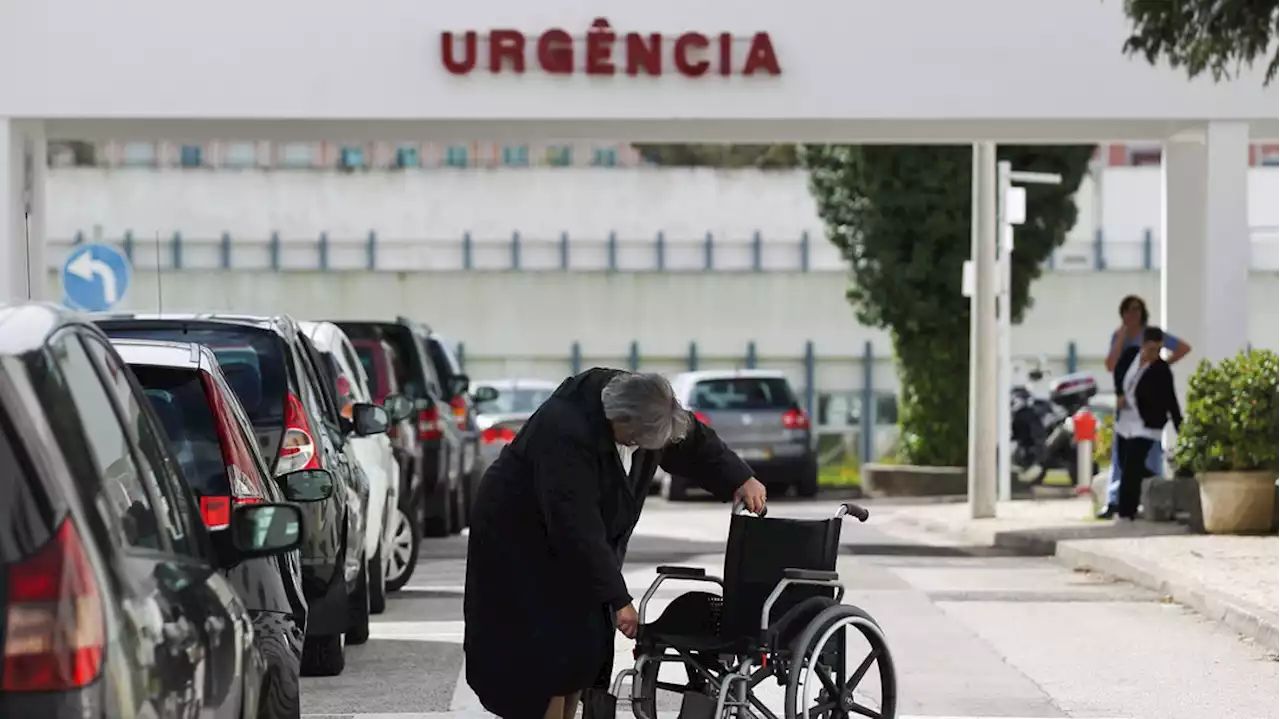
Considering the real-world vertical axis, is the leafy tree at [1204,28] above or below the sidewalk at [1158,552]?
above

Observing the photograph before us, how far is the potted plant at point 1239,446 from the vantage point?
59.1 feet

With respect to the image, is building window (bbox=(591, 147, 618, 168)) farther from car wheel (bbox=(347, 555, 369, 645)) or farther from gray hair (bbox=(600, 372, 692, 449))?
gray hair (bbox=(600, 372, 692, 449))

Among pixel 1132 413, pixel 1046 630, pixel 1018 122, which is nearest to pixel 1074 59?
pixel 1018 122

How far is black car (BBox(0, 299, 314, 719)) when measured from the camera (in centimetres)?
375

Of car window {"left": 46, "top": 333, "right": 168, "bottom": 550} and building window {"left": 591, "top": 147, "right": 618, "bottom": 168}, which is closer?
car window {"left": 46, "top": 333, "right": 168, "bottom": 550}

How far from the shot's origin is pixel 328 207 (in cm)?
4631

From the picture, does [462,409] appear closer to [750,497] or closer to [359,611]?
[359,611]

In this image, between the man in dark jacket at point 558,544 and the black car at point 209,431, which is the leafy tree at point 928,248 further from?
the man in dark jacket at point 558,544

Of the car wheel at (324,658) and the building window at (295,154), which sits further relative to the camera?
the building window at (295,154)

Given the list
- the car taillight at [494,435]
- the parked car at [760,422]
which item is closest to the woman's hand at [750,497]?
the car taillight at [494,435]

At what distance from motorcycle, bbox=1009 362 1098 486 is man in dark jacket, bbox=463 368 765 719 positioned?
941 inches

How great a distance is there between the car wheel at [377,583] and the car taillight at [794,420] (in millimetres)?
16041

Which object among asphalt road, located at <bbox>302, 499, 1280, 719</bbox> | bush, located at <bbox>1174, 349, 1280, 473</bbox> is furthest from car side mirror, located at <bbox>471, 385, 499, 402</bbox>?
bush, located at <bbox>1174, 349, 1280, 473</bbox>

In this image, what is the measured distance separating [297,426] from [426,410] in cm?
805
